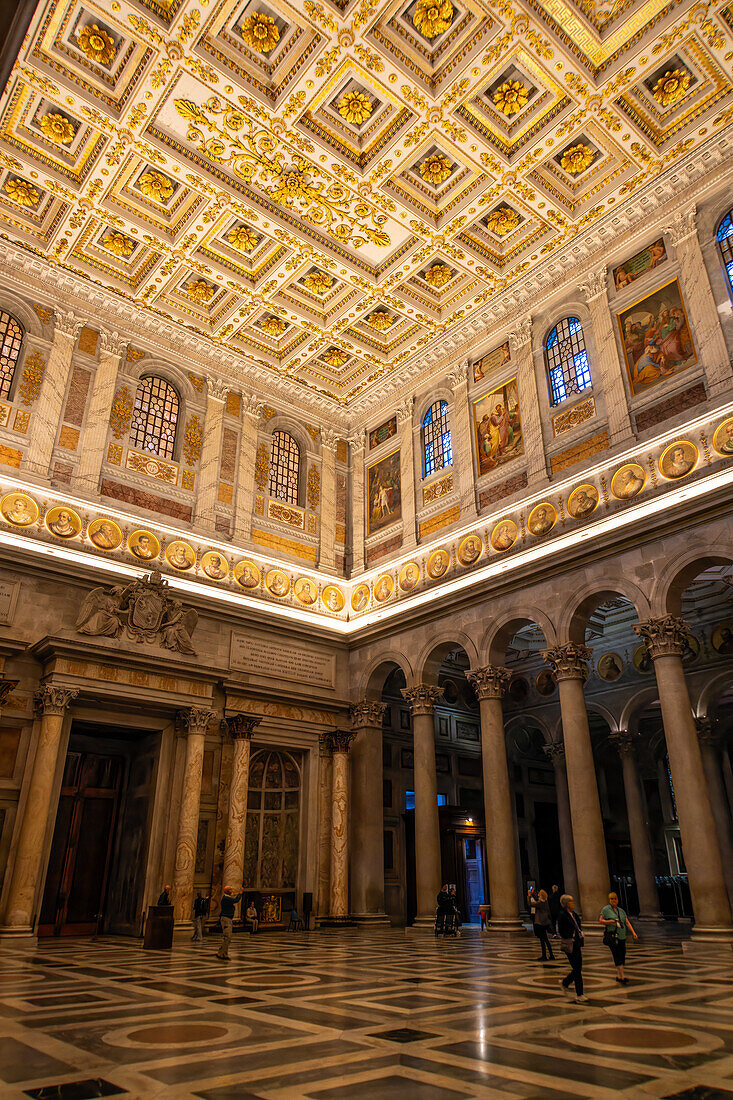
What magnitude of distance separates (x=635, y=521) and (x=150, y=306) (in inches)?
532

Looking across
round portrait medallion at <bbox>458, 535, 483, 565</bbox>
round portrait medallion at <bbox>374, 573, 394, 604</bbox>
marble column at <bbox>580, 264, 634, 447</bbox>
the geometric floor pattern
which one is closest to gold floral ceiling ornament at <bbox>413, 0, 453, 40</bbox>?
marble column at <bbox>580, 264, 634, 447</bbox>

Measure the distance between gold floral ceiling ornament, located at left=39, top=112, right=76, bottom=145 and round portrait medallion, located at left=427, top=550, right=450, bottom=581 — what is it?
12436mm

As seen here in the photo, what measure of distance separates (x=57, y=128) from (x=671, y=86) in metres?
12.5

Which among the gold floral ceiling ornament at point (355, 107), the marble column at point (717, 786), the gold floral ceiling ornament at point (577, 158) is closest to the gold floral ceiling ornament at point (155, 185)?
the gold floral ceiling ornament at point (355, 107)

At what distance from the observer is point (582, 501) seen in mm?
16266

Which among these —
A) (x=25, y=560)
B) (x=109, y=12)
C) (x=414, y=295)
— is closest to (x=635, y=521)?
(x=414, y=295)

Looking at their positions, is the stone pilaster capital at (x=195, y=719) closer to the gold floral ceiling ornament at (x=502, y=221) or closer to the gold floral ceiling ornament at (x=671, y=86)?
the gold floral ceiling ornament at (x=502, y=221)

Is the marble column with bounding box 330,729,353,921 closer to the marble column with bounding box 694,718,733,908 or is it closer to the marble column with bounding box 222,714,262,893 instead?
the marble column with bounding box 222,714,262,893

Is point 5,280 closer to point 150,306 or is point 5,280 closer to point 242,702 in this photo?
point 150,306

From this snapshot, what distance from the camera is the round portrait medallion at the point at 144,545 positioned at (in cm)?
1811

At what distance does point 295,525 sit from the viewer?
2183 centimetres

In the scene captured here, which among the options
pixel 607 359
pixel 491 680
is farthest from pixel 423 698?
pixel 607 359

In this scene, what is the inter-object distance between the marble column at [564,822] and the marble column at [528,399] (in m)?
9.47

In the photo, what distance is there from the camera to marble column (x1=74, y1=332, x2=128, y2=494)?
17828mm
